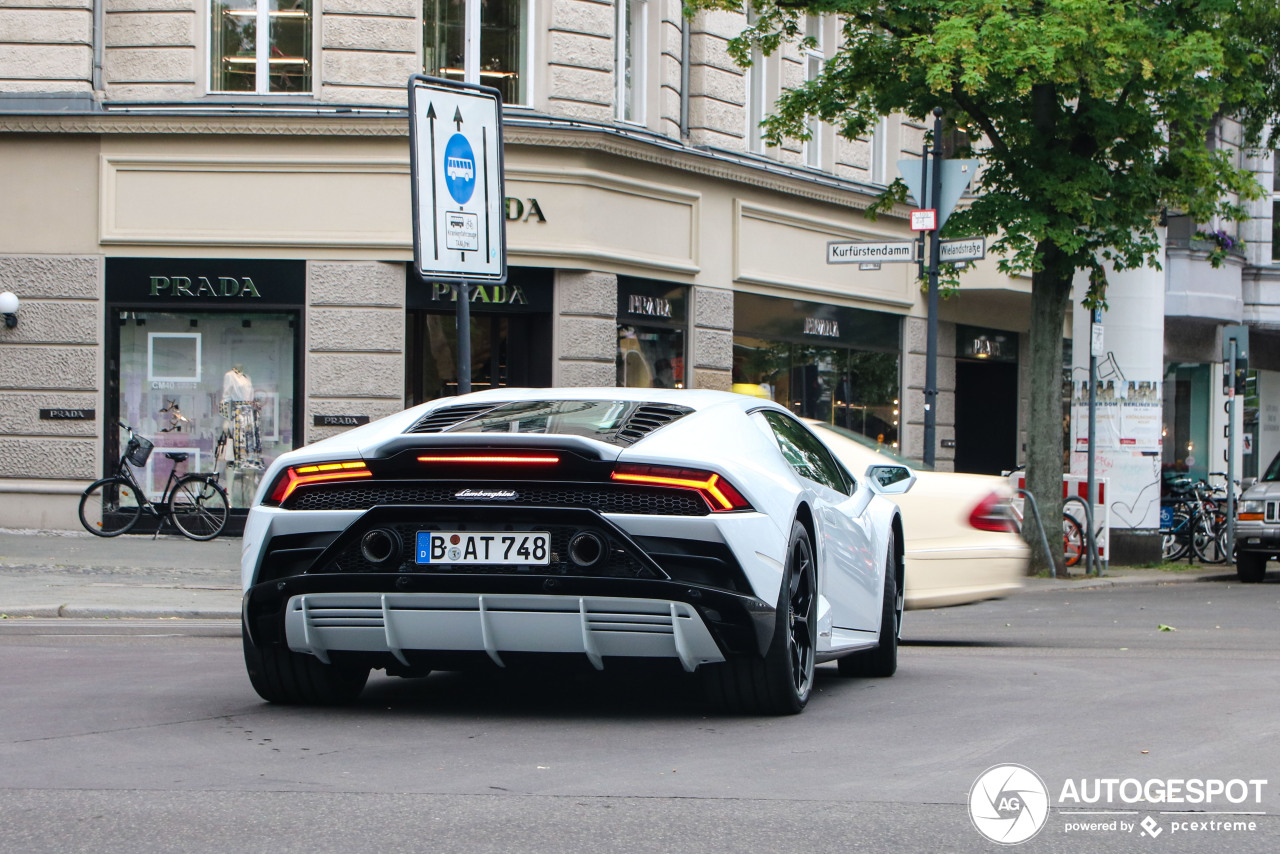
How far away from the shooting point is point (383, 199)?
17797 millimetres

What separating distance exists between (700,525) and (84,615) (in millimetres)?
6382

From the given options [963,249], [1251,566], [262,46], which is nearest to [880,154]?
[1251,566]

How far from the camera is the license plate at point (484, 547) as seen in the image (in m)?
5.53

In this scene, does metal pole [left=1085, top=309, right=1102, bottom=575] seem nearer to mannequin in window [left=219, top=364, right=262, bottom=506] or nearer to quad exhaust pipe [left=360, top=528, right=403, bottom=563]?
mannequin in window [left=219, top=364, right=262, bottom=506]

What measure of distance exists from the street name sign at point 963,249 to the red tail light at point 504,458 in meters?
10.6

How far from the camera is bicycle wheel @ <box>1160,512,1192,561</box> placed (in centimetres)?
2100

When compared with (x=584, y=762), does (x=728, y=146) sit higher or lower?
higher

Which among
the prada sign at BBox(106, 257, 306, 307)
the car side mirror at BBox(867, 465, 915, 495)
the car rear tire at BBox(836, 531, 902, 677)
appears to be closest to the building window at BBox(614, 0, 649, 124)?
the prada sign at BBox(106, 257, 306, 307)

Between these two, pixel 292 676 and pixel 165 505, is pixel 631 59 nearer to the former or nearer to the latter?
pixel 165 505

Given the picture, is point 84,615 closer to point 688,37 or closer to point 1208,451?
point 688,37

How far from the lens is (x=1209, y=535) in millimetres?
21469

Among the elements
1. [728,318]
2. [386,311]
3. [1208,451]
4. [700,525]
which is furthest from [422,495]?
[1208,451]

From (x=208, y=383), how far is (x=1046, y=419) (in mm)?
9171

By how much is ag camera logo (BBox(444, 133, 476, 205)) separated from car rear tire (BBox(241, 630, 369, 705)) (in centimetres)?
496
